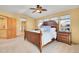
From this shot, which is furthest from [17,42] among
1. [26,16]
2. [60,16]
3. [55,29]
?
[60,16]

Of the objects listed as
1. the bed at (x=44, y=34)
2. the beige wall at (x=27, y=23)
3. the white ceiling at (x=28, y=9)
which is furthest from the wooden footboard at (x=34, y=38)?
the white ceiling at (x=28, y=9)

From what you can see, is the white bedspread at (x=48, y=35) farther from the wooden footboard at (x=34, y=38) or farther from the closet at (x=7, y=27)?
the closet at (x=7, y=27)

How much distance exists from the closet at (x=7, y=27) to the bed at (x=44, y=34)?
0.29 m

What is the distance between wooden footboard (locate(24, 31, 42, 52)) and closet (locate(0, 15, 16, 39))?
29 cm

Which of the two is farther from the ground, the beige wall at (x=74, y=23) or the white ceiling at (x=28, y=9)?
the white ceiling at (x=28, y=9)

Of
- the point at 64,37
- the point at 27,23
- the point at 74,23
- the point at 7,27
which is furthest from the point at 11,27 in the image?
the point at 74,23

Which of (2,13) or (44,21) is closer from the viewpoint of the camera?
(2,13)

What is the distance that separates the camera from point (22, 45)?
2074mm

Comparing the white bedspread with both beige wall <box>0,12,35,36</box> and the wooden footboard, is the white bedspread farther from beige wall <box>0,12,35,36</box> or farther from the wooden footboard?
beige wall <box>0,12,35,36</box>

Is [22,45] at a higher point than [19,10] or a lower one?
lower

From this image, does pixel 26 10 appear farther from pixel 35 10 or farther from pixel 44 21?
pixel 44 21

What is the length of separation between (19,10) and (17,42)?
72 centimetres

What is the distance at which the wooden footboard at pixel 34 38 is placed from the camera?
6.67 ft
